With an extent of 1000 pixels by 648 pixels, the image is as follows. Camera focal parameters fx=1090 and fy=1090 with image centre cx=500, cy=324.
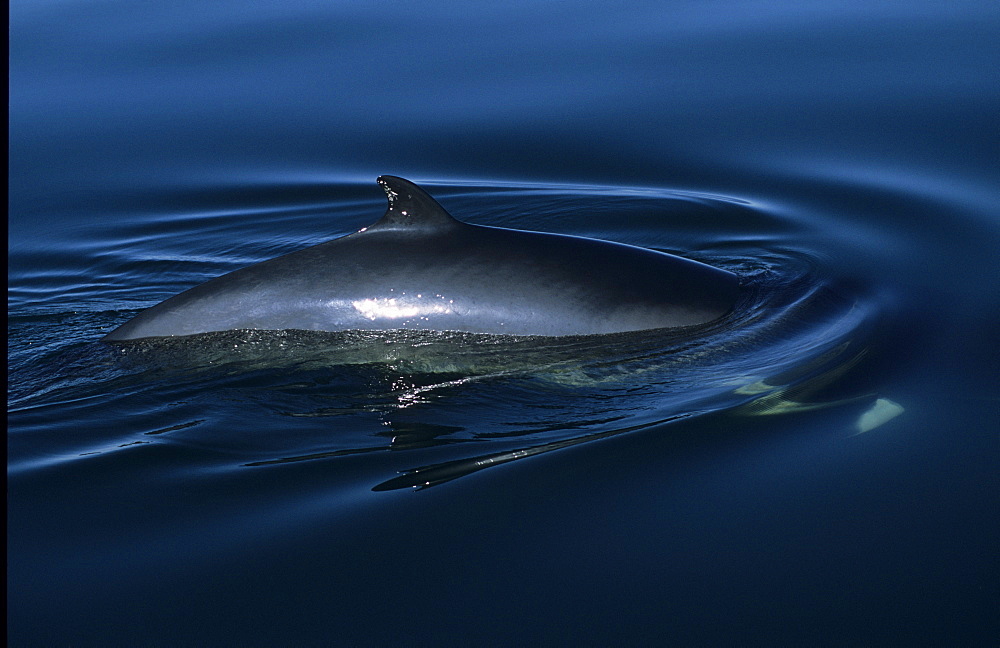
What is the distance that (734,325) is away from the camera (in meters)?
6.38

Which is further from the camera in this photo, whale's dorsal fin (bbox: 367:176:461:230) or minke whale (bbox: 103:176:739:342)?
minke whale (bbox: 103:176:739:342)

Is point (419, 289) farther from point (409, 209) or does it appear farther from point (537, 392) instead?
point (537, 392)

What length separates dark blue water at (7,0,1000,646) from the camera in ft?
12.6

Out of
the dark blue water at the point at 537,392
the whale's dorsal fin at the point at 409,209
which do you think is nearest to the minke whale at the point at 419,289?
the whale's dorsal fin at the point at 409,209

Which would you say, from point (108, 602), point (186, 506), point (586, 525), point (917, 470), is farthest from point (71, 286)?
point (917, 470)

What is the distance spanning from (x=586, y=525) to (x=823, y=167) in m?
6.56

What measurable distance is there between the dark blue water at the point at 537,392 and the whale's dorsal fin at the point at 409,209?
624 millimetres

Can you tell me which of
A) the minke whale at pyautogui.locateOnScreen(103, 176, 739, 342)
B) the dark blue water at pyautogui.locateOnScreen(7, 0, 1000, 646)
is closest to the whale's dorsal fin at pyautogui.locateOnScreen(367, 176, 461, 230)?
the minke whale at pyautogui.locateOnScreen(103, 176, 739, 342)

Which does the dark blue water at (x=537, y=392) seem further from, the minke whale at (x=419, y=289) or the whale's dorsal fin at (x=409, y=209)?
the whale's dorsal fin at (x=409, y=209)

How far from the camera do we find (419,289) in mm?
6008

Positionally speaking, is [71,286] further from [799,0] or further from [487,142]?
[799,0]

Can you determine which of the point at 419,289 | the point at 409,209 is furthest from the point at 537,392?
the point at 409,209

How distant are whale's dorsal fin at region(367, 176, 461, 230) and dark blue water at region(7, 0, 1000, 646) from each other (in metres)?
0.62

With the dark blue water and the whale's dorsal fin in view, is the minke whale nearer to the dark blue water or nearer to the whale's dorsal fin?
the whale's dorsal fin
